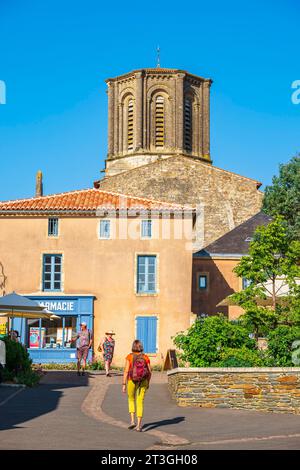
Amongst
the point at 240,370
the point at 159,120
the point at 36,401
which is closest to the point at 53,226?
the point at 36,401

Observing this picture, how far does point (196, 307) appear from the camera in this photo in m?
38.7

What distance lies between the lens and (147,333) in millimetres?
32188

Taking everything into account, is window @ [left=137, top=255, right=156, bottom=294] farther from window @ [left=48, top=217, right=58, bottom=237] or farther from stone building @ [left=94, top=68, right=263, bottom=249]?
stone building @ [left=94, top=68, right=263, bottom=249]

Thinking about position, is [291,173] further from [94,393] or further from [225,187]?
[94,393]

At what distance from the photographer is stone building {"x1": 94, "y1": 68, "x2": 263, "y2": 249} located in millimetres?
49906

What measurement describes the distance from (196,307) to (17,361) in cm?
1836

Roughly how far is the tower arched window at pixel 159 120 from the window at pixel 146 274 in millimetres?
24897

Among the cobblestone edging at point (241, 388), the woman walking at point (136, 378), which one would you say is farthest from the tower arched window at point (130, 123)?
the woman walking at point (136, 378)

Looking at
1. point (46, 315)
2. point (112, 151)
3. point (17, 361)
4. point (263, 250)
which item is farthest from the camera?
point (112, 151)

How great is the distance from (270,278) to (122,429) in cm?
1125

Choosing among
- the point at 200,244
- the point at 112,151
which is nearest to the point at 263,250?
the point at 200,244

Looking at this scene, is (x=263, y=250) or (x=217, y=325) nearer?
(x=217, y=325)

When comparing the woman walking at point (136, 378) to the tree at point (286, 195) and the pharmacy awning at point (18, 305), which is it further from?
the tree at point (286, 195)

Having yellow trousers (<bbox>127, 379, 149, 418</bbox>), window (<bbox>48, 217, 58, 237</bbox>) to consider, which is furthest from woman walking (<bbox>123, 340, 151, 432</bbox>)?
window (<bbox>48, 217, 58, 237</bbox>)
